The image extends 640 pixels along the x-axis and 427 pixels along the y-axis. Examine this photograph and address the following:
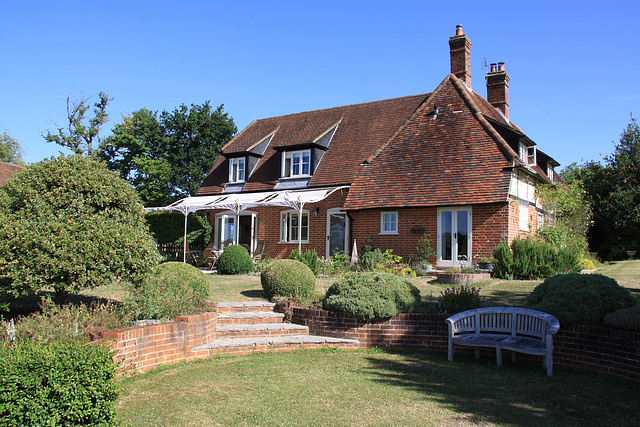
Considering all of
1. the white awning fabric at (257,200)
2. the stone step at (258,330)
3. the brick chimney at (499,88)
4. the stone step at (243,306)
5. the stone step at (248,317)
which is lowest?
the stone step at (258,330)

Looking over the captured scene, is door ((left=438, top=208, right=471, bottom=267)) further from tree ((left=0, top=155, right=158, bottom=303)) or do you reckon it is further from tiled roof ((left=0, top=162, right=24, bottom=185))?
tiled roof ((left=0, top=162, right=24, bottom=185))

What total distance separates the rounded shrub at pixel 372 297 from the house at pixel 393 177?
8.78 meters

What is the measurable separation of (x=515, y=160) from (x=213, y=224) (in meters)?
15.5

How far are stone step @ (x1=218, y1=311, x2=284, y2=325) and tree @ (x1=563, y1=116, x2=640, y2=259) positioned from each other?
20.7 m

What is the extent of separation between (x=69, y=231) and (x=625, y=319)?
7986 millimetres

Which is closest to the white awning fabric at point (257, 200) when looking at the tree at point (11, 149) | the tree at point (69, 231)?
the tree at point (69, 231)

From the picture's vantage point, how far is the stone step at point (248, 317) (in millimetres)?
9143

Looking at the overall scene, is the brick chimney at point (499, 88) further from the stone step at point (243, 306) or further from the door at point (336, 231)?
the stone step at point (243, 306)

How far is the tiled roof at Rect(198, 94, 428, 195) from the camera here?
877 inches

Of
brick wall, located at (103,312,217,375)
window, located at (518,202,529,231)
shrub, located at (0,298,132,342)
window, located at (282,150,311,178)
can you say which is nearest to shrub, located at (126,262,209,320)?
shrub, located at (0,298,132,342)

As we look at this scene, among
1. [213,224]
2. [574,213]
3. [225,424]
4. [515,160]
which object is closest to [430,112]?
[515,160]

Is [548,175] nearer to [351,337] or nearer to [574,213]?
[574,213]

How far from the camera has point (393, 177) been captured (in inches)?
758

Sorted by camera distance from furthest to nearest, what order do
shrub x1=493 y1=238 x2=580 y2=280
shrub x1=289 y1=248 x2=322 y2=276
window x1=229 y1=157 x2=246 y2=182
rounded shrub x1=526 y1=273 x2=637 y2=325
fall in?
1. window x1=229 y1=157 x2=246 y2=182
2. shrub x1=289 y1=248 x2=322 y2=276
3. shrub x1=493 y1=238 x2=580 y2=280
4. rounded shrub x1=526 y1=273 x2=637 y2=325
